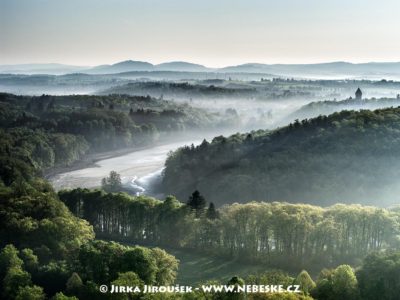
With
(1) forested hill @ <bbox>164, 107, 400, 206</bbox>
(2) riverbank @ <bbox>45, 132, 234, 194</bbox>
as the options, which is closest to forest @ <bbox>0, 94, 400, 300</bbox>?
(1) forested hill @ <bbox>164, 107, 400, 206</bbox>

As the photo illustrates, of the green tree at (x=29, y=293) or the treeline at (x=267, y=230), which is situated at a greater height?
the green tree at (x=29, y=293)

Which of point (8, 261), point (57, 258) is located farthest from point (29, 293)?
point (57, 258)

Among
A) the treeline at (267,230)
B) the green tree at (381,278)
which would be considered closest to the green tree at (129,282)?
the green tree at (381,278)

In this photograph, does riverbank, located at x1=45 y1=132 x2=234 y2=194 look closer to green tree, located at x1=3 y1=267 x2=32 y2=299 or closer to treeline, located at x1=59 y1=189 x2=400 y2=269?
treeline, located at x1=59 y1=189 x2=400 y2=269

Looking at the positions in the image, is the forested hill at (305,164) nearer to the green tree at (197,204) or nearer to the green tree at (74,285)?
the green tree at (197,204)

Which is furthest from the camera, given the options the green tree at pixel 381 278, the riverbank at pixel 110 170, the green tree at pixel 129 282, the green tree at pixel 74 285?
the riverbank at pixel 110 170
